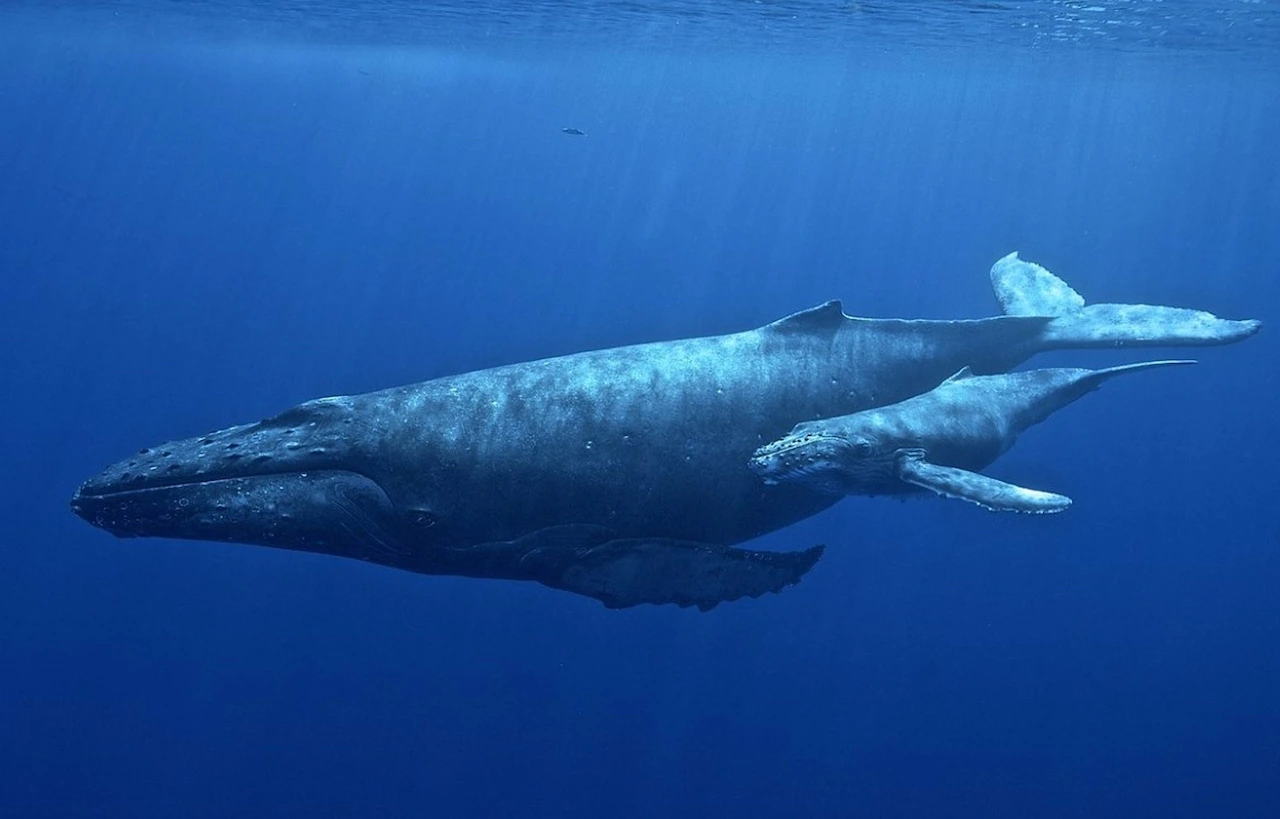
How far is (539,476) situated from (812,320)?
3.36 metres

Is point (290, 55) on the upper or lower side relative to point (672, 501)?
upper

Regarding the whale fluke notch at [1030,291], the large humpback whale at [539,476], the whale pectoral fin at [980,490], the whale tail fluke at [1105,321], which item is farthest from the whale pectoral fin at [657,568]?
the whale fluke notch at [1030,291]

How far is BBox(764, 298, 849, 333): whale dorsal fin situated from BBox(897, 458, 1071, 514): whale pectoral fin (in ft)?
6.86

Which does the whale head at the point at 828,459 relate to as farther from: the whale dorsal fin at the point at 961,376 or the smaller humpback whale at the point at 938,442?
the whale dorsal fin at the point at 961,376

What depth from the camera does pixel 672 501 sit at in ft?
27.5

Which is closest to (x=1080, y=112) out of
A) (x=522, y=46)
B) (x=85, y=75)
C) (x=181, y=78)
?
(x=522, y=46)

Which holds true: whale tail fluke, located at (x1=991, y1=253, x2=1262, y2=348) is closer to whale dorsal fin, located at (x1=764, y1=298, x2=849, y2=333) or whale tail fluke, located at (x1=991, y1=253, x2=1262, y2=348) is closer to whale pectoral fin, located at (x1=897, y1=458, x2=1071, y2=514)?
whale dorsal fin, located at (x1=764, y1=298, x2=849, y2=333)

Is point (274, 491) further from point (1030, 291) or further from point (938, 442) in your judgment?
point (1030, 291)

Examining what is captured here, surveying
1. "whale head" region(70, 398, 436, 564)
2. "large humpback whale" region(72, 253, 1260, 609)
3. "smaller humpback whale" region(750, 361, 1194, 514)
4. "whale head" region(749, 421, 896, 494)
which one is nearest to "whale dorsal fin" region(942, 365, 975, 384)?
"smaller humpback whale" region(750, 361, 1194, 514)

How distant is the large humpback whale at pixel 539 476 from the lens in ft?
25.0

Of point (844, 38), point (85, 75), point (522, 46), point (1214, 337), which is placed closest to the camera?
point (1214, 337)

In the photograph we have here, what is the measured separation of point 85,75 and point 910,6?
148ft

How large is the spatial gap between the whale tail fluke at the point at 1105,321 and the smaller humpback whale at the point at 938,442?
85 cm

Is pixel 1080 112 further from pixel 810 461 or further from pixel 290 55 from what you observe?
pixel 810 461
